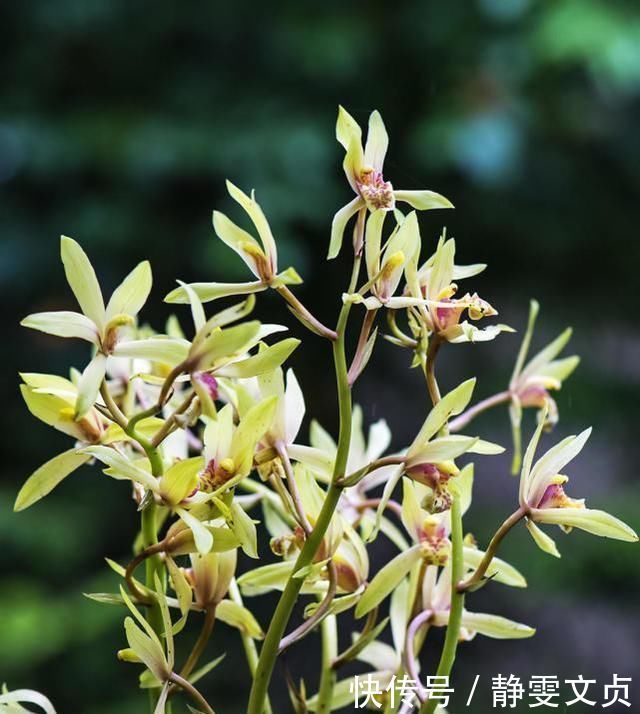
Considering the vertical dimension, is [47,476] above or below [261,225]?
below

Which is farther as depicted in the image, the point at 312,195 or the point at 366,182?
the point at 312,195

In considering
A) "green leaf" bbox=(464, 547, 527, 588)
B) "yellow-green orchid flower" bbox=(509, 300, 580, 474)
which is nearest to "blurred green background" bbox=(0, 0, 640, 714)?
"yellow-green orchid flower" bbox=(509, 300, 580, 474)

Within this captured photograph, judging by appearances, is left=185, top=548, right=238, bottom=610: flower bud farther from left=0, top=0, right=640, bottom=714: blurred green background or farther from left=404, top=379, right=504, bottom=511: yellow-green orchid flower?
left=0, top=0, right=640, bottom=714: blurred green background

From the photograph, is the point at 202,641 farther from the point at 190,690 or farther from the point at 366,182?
the point at 366,182

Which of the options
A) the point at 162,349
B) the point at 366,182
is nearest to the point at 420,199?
the point at 366,182

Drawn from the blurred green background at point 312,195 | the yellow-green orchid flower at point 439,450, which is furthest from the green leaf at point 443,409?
the blurred green background at point 312,195

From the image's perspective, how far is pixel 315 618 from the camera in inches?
15.4

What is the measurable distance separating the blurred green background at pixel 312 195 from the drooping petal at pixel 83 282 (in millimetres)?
1278

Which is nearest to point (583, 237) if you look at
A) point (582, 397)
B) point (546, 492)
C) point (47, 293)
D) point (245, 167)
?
point (582, 397)

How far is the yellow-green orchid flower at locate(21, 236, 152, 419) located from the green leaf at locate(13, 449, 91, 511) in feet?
0.16

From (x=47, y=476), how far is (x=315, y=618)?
122 millimetres

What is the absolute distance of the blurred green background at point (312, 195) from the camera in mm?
1755

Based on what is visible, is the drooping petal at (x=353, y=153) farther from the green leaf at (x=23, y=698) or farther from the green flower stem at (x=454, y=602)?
the green leaf at (x=23, y=698)

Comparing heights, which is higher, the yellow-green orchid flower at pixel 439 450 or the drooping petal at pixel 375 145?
the drooping petal at pixel 375 145
